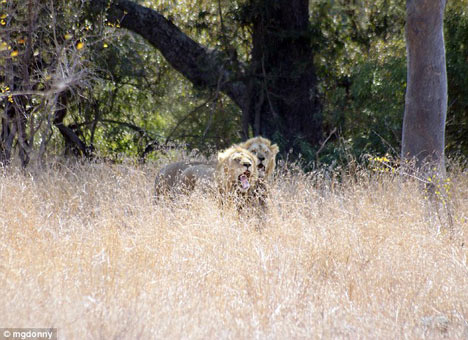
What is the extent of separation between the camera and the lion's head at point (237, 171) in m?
7.48

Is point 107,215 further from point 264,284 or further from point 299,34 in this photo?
point 299,34

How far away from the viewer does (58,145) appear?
14047mm

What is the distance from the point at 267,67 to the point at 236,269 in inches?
335

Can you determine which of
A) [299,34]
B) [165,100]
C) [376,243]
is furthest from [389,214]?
[165,100]

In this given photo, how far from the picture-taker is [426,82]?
8.77m

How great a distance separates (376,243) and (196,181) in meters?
2.57

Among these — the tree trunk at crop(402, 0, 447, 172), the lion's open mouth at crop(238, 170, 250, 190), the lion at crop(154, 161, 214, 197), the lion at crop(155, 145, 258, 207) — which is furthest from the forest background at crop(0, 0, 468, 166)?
the lion's open mouth at crop(238, 170, 250, 190)

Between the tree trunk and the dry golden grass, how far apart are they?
44.1 inches

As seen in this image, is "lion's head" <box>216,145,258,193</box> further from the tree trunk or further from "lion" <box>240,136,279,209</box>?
the tree trunk

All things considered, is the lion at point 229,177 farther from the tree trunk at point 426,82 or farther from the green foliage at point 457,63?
the green foliage at point 457,63

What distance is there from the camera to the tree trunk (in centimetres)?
862

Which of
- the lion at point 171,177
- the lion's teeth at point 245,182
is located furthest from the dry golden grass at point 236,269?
the lion at point 171,177

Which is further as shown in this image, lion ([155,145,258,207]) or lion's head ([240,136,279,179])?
lion's head ([240,136,279,179])

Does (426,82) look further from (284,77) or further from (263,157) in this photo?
(284,77)
